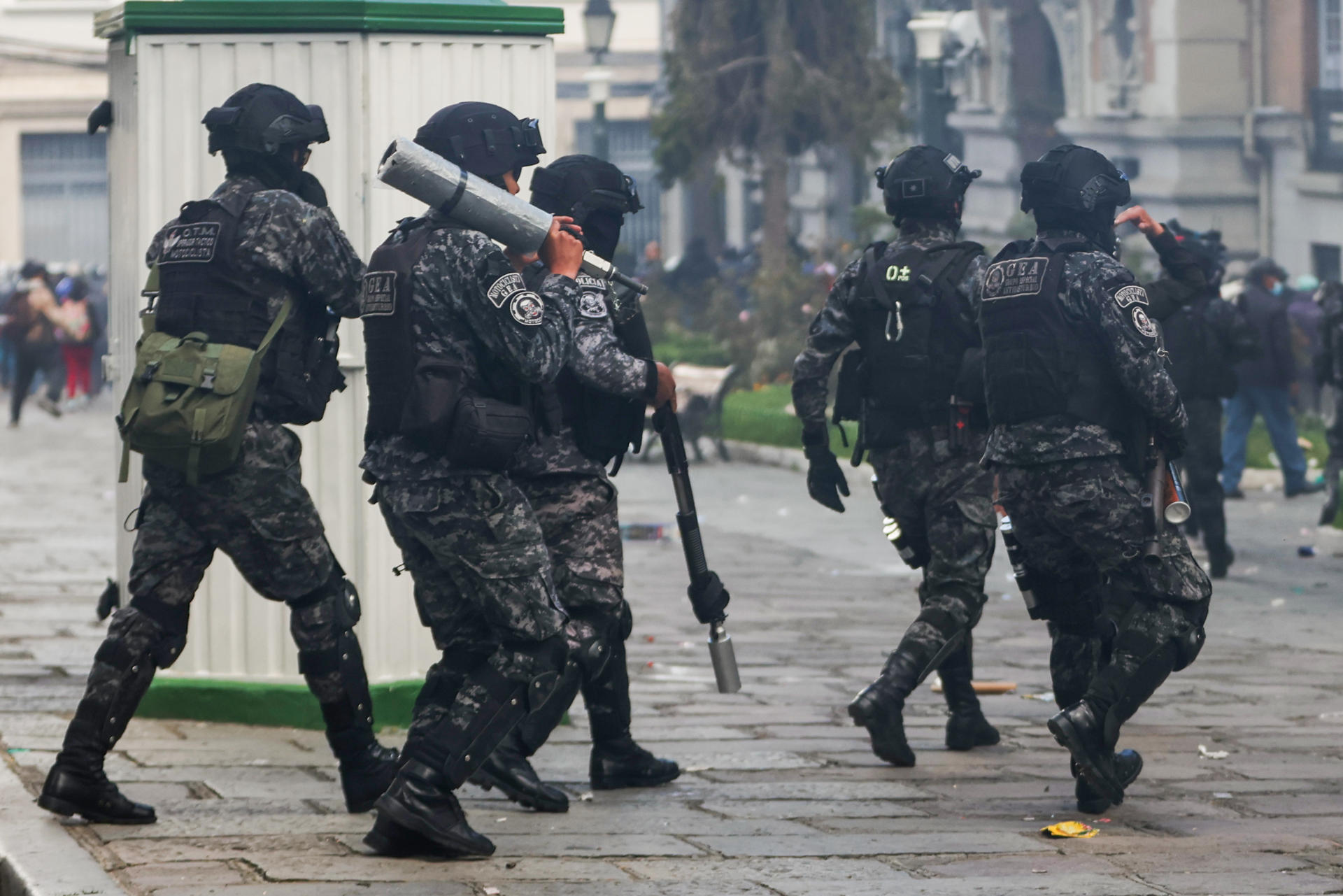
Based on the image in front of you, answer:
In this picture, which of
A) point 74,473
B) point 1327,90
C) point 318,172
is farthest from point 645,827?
point 1327,90

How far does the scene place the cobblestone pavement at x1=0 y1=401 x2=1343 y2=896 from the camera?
5156 millimetres

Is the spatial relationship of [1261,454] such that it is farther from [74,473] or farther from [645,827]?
[645,827]

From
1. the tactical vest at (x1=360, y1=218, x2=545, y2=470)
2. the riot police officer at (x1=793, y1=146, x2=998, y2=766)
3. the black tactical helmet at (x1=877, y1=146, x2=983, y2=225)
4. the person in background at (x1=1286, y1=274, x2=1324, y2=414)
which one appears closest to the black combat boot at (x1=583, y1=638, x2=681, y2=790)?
the riot police officer at (x1=793, y1=146, x2=998, y2=766)

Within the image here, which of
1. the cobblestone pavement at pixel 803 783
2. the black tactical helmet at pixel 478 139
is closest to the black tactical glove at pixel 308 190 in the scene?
the black tactical helmet at pixel 478 139

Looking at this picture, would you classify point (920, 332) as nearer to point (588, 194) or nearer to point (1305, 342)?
point (588, 194)

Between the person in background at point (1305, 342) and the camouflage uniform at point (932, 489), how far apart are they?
428 inches

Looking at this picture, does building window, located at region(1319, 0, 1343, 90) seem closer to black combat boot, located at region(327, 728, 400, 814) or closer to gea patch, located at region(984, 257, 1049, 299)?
gea patch, located at region(984, 257, 1049, 299)

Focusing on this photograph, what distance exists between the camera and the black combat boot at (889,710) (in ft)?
21.6

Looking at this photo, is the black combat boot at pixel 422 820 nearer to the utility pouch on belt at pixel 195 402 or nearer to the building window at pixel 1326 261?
the utility pouch on belt at pixel 195 402

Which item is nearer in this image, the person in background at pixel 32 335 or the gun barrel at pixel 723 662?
the gun barrel at pixel 723 662

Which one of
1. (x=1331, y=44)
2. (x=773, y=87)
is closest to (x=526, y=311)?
(x=773, y=87)

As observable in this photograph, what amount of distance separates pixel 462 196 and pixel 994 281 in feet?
5.60

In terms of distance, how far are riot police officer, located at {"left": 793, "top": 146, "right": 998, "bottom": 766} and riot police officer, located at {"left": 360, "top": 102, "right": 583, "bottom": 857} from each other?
1.69 meters

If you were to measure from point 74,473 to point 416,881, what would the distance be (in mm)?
13916
